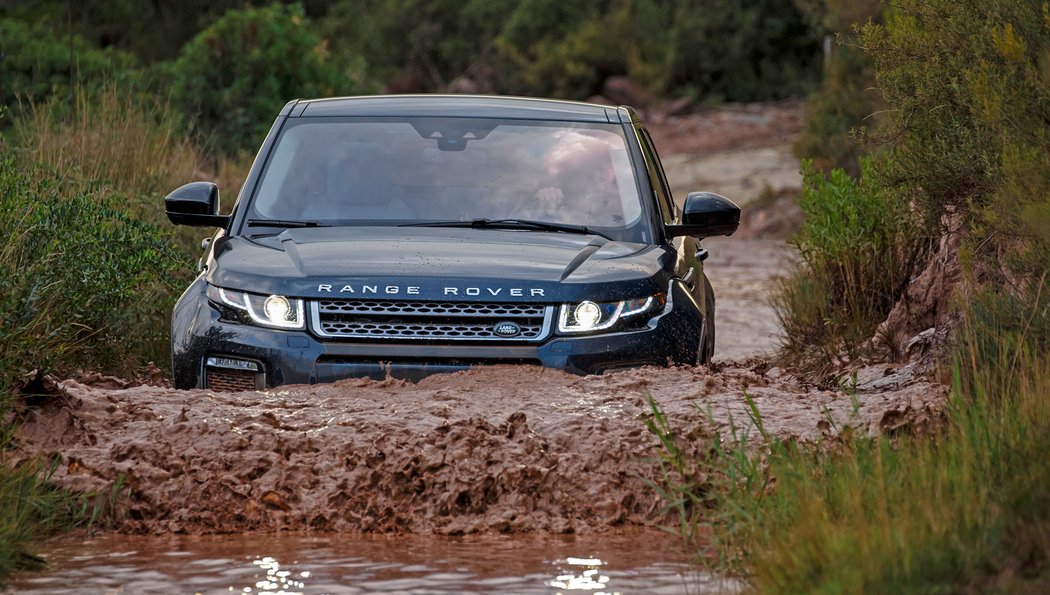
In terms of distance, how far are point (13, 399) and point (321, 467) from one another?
120 cm

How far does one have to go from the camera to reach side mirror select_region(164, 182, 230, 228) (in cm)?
794

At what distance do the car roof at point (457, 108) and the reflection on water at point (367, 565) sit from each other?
2.99m

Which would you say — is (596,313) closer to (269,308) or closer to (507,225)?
(507,225)

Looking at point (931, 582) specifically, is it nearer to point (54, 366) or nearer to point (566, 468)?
point (566, 468)

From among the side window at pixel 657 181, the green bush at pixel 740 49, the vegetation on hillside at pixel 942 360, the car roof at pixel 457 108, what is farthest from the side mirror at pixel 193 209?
the green bush at pixel 740 49

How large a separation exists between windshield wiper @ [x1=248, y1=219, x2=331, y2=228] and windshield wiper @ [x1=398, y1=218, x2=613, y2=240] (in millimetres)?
388

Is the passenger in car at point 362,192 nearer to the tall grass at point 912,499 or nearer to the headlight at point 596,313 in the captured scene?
the headlight at point 596,313

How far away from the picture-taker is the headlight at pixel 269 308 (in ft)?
22.8

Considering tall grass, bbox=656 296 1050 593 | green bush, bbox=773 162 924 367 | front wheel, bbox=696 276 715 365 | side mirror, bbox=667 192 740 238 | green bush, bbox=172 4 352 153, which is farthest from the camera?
green bush, bbox=172 4 352 153

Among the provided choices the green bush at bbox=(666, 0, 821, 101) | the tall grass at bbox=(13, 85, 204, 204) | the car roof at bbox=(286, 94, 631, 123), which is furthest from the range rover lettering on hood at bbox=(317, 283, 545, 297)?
the green bush at bbox=(666, 0, 821, 101)

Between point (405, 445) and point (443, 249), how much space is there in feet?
4.20

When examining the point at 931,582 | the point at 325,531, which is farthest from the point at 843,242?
the point at 931,582

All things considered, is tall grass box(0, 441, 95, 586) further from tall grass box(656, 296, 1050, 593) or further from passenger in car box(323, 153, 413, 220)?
passenger in car box(323, 153, 413, 220)

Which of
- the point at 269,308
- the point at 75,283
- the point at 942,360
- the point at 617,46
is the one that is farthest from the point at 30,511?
the point at 617,46
